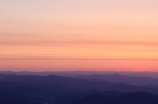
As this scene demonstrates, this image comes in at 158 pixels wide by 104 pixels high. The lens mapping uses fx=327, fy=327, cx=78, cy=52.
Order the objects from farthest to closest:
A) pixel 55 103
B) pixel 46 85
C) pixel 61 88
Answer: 1. pixel 46 85
2. pixel 61 88
3. pixel 55 103

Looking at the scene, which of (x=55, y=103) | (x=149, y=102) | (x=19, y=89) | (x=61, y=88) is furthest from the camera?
(x=61, y=88)

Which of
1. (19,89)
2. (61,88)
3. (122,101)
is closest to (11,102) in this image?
(122,101)

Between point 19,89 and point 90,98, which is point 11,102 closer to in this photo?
point 90,98

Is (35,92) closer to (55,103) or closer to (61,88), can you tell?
(61,88)

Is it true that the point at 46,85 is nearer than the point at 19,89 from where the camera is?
No

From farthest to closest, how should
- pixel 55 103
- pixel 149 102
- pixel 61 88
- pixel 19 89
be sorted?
1. pixel 61 88
2. pixel 19 89
3. pixel 55 103
4. pixel 149 102

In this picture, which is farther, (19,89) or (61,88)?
(61,88)

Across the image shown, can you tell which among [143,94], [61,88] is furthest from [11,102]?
[61,88]

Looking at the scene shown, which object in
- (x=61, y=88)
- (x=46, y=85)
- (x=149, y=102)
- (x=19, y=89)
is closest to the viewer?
(x=149, y=102)
